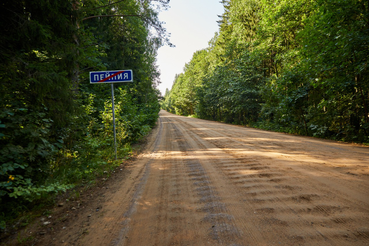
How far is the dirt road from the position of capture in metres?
2.13

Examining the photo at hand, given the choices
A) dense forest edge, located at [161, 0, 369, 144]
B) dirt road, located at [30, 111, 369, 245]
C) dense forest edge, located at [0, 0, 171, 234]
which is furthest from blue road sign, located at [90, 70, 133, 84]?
dense forest edge, located at [161, 0, 369, 144]

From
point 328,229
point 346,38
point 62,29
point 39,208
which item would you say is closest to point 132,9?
point 62,29

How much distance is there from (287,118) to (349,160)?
8936 mm

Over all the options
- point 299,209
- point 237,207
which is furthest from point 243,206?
point 299,209

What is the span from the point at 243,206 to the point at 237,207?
10 cm

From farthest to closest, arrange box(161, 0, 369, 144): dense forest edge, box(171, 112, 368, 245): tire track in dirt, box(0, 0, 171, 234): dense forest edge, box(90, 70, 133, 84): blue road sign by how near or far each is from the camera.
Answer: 1. box(161, 0, 369, 144): dense forest edge
2. box(90, 70, 133, 84): blue road sign
3. box(0, 0, 171, 234): dense forest edge
4. box(171, 112, 368, 245): tire track in dirt

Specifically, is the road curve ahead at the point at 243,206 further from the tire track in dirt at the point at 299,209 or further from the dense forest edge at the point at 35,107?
the dense forest edge at the point at 35,107

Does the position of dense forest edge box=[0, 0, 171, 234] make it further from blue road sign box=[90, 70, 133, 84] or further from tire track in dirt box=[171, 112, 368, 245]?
tire track in dirt box=[171, 112, 368, 245]

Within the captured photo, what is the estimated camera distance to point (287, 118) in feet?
43.0

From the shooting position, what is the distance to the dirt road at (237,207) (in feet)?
6.98

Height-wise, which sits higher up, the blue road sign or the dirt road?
the blue road sign

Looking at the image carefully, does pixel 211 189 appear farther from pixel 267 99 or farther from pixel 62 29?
pixel 267 99

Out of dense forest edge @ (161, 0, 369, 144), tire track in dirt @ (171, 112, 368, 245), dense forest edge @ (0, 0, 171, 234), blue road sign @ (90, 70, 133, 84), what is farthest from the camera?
dense forest edge @ (161, 0, 369, 144)

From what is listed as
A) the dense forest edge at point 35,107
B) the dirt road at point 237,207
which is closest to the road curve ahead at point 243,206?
the dirt road at point 237,207
